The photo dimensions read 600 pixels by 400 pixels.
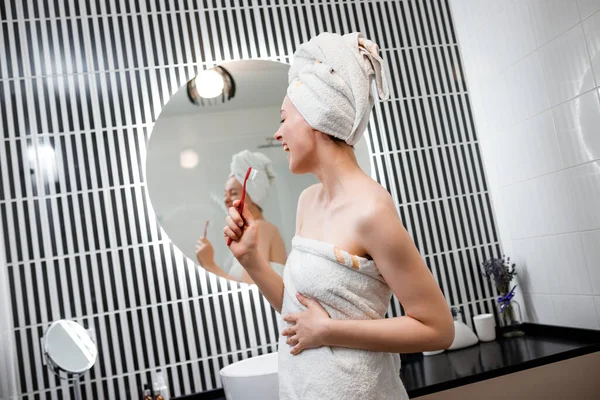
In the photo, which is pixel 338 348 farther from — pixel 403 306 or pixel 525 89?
pixel 525 89

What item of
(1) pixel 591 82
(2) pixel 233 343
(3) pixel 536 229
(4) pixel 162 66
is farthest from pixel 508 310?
(4) pixel 162 66

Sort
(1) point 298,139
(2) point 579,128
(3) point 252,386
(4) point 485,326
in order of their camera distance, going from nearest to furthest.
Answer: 1. (1) point 298,139
2. (3) point 252,386
3. (2) point 579,128
4. (4) point 485,326

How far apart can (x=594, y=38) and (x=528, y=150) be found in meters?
0.52

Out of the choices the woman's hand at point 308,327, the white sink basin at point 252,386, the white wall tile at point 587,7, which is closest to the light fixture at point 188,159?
the white sink basin at point 252,386

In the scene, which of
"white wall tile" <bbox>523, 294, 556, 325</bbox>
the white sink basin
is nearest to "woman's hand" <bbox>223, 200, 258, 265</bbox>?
the white sink basin

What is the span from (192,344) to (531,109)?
1560 mm

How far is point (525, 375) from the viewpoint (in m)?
1.92

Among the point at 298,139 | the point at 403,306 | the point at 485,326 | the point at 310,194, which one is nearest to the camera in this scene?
the point at 403,306

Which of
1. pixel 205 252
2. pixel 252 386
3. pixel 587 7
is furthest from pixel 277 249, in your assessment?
pixel 587 7

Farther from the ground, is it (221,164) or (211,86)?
(211,86)

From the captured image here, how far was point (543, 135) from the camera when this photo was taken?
2137 millimetres

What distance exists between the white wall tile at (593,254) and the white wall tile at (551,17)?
28.1 inches

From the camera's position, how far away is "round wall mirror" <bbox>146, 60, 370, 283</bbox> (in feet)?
7.06

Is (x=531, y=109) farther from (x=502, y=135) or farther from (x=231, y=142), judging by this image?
(x=231, y=142)
